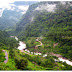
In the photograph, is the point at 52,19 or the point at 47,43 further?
the point at 52,19

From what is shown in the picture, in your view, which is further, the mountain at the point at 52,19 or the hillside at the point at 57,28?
the mountain at the point at 52,19

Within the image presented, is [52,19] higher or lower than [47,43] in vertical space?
higher

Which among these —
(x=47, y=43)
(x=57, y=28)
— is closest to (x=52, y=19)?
(x=57, y=28)

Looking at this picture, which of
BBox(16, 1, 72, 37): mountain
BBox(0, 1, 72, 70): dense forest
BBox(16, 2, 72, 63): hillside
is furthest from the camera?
BBox(16, 1, 72, 37): mountain

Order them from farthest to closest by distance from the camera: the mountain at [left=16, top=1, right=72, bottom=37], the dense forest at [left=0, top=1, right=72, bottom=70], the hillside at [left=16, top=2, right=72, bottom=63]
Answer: the mountain at [left=16, top=1, right=72, bottom=37]
the hillside at [left=16, top=2, right=72, bottom=63]
the dense forest at [left=0, top=1, right=72, bottom=70]

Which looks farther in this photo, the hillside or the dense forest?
the hillside

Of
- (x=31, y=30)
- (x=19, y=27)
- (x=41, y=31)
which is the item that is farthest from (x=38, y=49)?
(x=19, y=27)

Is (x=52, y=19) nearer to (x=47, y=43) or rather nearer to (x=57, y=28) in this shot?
(x=57, y=28)

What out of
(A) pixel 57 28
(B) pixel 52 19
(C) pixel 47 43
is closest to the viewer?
(C) pixel 47 43

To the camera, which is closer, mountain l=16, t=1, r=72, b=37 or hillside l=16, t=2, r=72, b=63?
hillside l=16, t=2, r=72, b=63

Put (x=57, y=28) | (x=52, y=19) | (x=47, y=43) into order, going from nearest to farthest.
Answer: (x=47, y=43) < (x=57, y=28) < (x=52, y=19)

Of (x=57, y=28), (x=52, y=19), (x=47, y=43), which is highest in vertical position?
(x=52, y=19)
